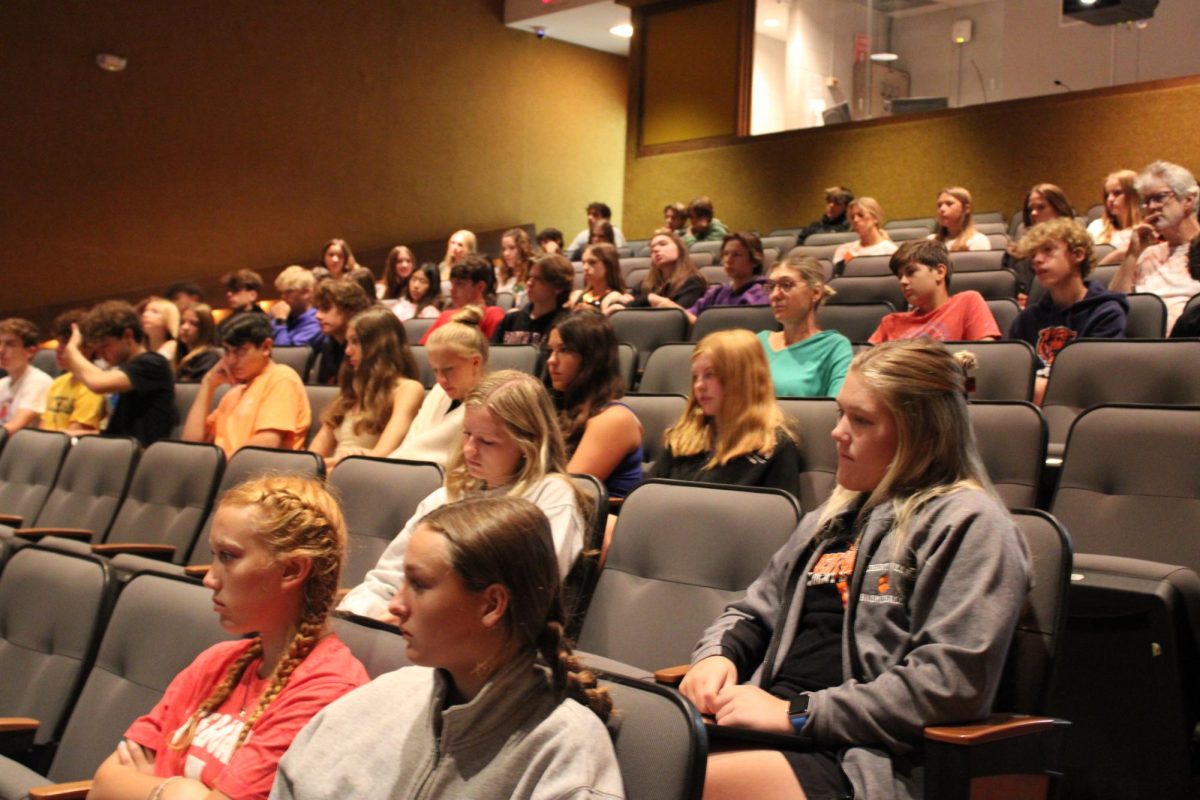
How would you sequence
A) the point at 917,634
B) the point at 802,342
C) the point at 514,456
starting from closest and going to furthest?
the point at 917,634, the point at 514,456, the point at 802,342

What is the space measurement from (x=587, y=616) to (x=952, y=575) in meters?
0.89

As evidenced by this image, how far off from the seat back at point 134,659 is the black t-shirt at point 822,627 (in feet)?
3.13

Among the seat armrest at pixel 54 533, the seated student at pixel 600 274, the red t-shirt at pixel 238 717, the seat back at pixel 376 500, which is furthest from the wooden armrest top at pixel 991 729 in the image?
the seated student at pixel 600 274

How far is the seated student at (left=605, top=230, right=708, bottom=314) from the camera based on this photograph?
5.31 meters

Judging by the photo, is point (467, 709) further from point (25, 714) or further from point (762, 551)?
point (25, 714)

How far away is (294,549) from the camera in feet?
5.48

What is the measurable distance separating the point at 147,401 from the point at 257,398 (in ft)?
3.00

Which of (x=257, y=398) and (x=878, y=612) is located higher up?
(x=257, y=398)

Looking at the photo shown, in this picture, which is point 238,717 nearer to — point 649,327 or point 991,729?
point 991,729

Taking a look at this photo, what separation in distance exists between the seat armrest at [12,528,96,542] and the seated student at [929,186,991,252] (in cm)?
439

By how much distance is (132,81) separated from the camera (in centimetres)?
855

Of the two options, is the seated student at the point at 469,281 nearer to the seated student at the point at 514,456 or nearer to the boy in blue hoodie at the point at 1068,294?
the boy in blue hoodie at the point at 1068,294

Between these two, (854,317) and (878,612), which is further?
(854,317)

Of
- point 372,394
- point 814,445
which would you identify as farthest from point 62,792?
point 372,394
